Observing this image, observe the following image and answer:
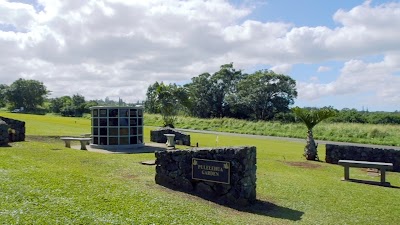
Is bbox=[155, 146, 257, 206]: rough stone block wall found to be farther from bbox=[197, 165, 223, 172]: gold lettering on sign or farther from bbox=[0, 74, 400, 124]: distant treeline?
bbox=[0, 74, 400, 124]: distant treeline

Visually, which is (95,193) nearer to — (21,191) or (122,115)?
(21,191)

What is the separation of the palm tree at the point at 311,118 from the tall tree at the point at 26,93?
87.7 m

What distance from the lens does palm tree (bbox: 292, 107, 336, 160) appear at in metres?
20.9

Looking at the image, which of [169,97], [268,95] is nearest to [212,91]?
[268,95]

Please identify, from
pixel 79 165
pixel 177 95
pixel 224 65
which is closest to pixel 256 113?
pixel 224 65

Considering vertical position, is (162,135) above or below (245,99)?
below

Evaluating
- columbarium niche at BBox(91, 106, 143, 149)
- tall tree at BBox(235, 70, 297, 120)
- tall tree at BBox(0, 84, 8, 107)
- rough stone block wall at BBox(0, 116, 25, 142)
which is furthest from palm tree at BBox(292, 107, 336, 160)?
tall tree at BBox(0, 84, 8, 107)

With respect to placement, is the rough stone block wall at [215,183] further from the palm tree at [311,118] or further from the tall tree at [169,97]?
the tall tree at [169,97]

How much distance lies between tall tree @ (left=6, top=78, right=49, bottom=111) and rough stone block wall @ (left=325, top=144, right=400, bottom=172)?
295 ft

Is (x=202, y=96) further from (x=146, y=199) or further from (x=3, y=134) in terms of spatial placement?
(x=146, y=199)

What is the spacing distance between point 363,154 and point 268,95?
48.5 m

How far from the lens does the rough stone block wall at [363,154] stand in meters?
18.6

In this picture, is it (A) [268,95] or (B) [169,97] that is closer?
(B) [169,97]

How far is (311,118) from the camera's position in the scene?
2194 cm
